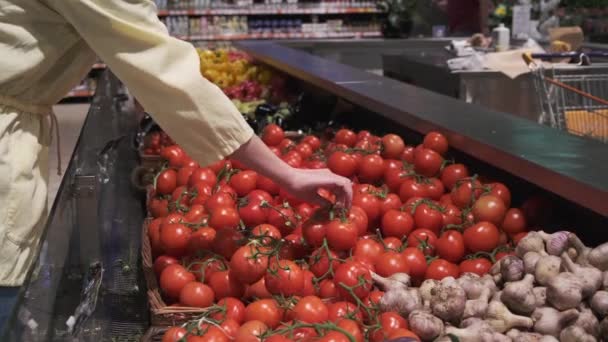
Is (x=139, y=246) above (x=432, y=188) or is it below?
below

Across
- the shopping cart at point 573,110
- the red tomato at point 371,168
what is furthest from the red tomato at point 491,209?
the shopping cart at point 573,110

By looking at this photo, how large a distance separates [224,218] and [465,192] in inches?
30.7

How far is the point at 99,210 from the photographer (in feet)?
5.72

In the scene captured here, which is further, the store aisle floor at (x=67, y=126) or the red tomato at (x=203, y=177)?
the store aisle floor at (x=67, y=126)

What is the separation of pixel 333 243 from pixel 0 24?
0.96 meters

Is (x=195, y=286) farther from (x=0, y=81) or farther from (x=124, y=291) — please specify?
(x=0, y=81)

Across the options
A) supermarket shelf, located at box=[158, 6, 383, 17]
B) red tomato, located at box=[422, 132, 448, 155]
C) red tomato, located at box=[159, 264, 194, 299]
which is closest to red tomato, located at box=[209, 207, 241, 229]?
red tomato, located at box=[159, 264, 194, 299]

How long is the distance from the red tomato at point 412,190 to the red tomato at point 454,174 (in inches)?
3.2

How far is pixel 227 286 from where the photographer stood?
1.79m

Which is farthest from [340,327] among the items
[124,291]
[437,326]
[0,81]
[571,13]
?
[571,13]

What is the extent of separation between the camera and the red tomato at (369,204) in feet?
7.22

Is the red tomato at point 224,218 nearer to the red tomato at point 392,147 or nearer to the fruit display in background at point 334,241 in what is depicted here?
the fruit display in background at point 334,241

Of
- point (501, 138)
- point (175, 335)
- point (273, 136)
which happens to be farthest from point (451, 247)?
point (273, 136)

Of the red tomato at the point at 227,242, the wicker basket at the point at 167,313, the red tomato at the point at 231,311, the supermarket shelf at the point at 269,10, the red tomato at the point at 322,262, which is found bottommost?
the wicker basket at the point at 167,313
